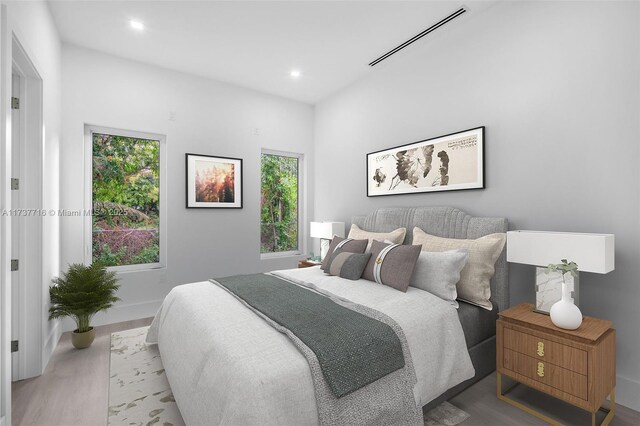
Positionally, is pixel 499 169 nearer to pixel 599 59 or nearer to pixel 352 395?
pixel 599 59

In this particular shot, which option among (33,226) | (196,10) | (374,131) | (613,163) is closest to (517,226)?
(613,163)

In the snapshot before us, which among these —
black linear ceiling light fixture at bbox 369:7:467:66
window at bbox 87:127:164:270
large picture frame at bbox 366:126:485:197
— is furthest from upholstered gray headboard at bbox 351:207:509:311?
window at bbox 87:127:164:270

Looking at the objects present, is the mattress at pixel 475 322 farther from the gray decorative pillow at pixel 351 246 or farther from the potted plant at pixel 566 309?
the gray decorative pillow at pixel 351 246

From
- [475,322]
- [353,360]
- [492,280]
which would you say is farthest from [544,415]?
[353,360]

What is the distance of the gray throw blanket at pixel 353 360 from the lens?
139 centimetres

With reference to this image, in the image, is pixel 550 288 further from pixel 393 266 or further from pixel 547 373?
pixel 393 266

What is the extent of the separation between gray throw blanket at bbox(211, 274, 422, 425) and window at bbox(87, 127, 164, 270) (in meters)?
2.51

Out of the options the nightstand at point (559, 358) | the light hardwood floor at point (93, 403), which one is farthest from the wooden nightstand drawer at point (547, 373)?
the light hardwood floor at point (93, 403)

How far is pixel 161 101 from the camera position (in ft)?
12.4

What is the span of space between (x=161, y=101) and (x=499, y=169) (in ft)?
12.2

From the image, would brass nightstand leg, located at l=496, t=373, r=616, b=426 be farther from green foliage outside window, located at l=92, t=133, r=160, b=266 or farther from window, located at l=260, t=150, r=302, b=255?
green foliage outside window, located at l=92, t=133, r=160, b=266

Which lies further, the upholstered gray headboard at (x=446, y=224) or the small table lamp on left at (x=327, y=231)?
the small table lamp on left at (x=327, y=231)

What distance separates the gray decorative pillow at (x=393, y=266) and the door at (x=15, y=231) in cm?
270

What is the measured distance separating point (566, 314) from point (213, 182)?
375 centimetres
